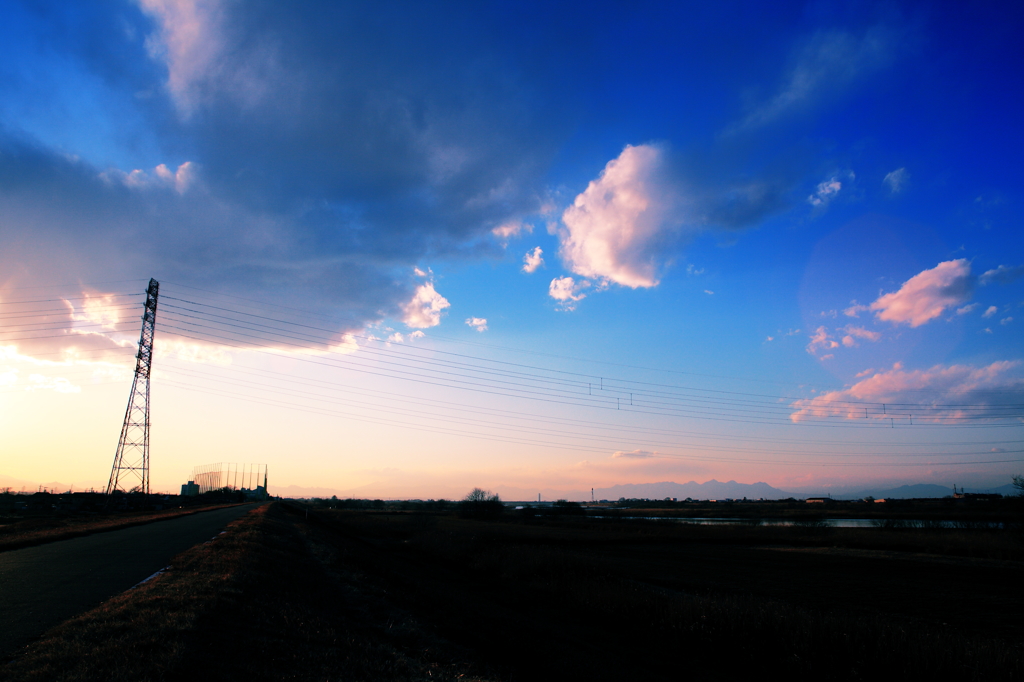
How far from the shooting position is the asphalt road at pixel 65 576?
916cm

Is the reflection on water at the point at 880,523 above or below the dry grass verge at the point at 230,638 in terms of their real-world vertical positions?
below

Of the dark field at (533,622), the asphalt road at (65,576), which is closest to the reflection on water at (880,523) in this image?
the dark field at (533,622)

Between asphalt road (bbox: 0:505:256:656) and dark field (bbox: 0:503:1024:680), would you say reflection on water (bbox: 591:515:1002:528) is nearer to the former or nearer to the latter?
dark field (bbox: 0:503:1024:680)

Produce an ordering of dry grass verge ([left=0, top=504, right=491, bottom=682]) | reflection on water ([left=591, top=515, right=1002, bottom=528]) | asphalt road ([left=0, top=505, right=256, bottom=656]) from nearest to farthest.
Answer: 1. dry grass verge ([left=0, top=504, right=491, bottom=682])
2. asphalt road ([left=0, top=505, right=256, bottom=656])
3. reflection on water ([left=591, top=515, right=1002, bottom=528])

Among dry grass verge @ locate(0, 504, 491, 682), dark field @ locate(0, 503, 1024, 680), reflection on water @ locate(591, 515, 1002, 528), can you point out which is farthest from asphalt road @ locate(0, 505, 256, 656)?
reflection on water @ locate(591, 515, 1002, 528)

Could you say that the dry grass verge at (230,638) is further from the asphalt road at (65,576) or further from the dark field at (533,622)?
the asphalt road at (65,576)

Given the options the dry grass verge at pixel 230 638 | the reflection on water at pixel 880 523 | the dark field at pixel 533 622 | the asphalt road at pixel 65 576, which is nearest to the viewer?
the dry grass verge at pixel 230 638

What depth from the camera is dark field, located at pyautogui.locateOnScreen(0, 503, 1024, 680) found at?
28.6 feet

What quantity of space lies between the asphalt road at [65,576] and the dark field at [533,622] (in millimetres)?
814

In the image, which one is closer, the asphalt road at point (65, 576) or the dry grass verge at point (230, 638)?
the dry grass verge at point (230, 638)

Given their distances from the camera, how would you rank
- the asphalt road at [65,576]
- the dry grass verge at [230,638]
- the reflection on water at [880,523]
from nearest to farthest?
the dry grass verge at [230,638]
the asphalt road at [65,576]
the reflection on water at [880,523]

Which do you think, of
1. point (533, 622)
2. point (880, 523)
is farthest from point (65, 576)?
point (880, 523)

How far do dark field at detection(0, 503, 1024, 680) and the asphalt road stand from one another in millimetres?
814

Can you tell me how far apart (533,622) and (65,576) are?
1578 centimetres
